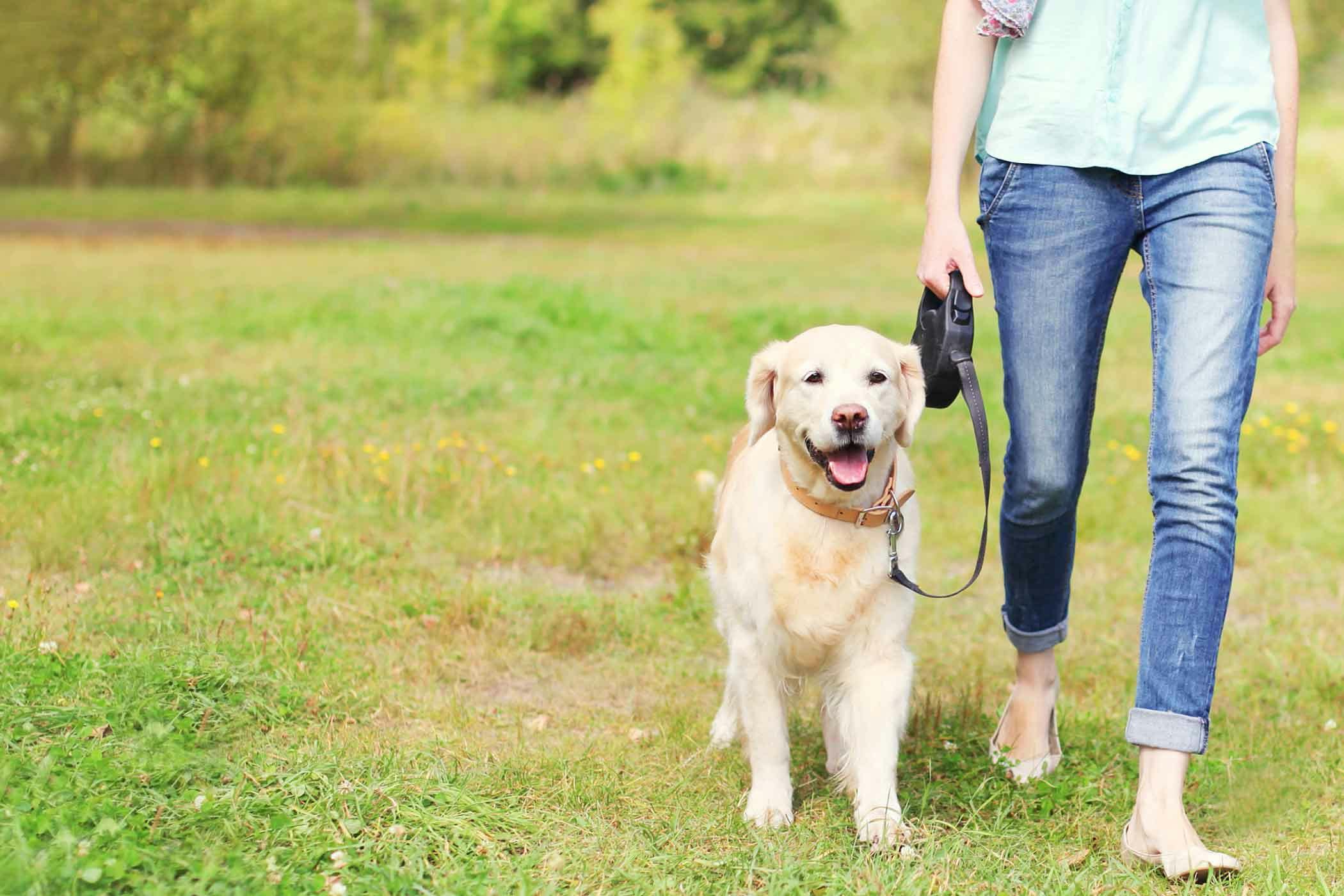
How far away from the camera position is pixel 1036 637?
3523mm

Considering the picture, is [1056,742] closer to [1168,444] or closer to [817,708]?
[817,708]

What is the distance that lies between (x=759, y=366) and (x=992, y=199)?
65cm

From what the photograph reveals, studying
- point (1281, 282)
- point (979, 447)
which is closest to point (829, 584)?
point (979, 447)

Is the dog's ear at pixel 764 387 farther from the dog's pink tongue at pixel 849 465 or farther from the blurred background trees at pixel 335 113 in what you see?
the blurred background trees at pixel 335 113

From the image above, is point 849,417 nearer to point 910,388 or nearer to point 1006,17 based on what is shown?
point 910,388

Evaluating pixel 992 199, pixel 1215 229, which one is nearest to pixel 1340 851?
pixel 1215 229

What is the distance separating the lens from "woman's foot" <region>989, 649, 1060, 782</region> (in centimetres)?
344

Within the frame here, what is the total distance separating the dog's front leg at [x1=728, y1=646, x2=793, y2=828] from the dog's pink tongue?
0.47 meters

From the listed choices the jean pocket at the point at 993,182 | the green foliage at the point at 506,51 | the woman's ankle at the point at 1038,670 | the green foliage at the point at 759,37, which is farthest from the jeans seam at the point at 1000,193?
the green foliage at the point at 759,37

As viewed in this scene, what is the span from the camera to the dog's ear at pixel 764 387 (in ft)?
10.8

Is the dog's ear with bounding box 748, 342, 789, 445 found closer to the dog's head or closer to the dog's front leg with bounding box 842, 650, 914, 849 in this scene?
the dog's head

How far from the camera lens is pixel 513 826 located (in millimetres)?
2842

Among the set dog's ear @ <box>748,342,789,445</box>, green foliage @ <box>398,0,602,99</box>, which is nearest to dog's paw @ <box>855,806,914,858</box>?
dog's ear @ <box>748,342,789,445</box>

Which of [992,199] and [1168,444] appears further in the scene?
[992,199]
